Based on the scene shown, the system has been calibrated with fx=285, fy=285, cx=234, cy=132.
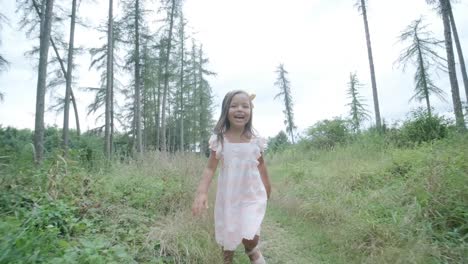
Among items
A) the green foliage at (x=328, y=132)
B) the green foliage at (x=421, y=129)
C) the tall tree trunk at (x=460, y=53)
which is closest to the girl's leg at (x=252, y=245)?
the green foliage at (x=421, y=129)

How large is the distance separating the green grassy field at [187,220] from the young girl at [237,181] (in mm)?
527

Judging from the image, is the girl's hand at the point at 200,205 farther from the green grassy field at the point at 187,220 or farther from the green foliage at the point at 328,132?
the green foliage at the point at 328,132

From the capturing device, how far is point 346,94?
25328 millimetres

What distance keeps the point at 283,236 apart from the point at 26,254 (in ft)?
11.1

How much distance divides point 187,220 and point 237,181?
112 cm

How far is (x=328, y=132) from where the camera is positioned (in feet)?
50.1

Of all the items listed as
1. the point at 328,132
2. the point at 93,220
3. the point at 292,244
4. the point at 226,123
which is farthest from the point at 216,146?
the point at 328,132

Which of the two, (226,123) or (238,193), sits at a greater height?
(226,123)

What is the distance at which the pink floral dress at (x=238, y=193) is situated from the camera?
257cm

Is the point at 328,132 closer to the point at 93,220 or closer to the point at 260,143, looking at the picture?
the point at 260,143

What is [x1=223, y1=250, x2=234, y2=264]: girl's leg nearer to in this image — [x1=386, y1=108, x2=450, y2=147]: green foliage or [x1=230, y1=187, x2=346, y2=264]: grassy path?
Result: [x1=230, y1=187, x2=346, y2=264]: grassy path

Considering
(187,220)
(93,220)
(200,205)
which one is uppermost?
(200,205)

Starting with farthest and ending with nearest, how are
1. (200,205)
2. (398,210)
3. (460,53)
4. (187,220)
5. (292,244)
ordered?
1. (460,53)
2. (292,244)
3. (398,210)
4. (187,220)
5. (200,205)

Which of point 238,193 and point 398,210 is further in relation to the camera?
point 398,210
